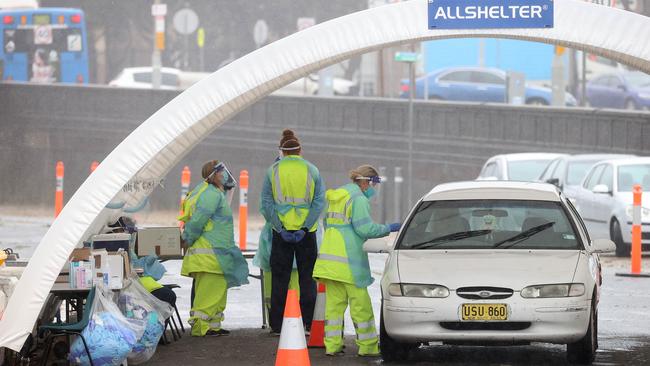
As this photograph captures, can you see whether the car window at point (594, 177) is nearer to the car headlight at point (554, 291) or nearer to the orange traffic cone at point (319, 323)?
the orange traffic cone at point (319, 323)

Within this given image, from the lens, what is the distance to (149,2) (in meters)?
61.6

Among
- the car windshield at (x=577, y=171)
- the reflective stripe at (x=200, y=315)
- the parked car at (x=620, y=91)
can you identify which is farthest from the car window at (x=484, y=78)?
the reflective stripe at (x=200, y=315)

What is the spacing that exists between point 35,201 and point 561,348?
107 ft

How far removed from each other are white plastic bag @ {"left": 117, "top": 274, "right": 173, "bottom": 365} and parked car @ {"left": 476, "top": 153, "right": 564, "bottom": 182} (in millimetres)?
14829

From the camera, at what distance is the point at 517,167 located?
27.4m

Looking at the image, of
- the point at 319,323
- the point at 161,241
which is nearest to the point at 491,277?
the point at 319,323

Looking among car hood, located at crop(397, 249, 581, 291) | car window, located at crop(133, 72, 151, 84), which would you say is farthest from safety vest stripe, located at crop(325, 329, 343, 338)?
car window, located at crop(133, 72, 151, 84)

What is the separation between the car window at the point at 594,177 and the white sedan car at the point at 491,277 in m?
12.4

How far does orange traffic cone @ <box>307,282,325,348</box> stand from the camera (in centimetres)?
1280

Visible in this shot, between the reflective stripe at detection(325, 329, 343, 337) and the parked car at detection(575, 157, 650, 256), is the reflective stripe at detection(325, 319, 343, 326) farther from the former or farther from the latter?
the parked car at detection(575, 157, 650, 256)

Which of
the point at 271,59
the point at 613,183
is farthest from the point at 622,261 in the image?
the point at 271,59

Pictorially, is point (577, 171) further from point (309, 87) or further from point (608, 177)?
point (309, 87)

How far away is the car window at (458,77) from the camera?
45344 mm

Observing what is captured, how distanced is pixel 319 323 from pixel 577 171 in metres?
14.4
